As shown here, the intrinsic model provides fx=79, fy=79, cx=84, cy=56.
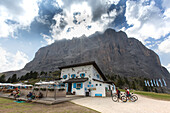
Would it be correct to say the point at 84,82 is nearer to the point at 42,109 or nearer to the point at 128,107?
the point at 128,107

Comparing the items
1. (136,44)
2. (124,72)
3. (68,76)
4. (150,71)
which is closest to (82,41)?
(124,72)

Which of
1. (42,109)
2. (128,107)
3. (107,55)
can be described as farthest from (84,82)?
(107,55)

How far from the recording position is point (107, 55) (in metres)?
116

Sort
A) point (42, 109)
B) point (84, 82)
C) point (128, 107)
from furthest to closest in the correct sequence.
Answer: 1. point (84, 82)
2. point (128, 107)
3. point (42, 109)

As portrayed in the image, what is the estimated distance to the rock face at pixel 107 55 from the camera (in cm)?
10338

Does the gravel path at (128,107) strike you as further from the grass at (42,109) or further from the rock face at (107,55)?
the rock face at (107,55)

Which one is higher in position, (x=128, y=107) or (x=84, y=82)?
(x=84, y=82)

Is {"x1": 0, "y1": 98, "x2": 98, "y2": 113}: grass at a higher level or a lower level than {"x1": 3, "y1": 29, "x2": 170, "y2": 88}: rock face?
lower

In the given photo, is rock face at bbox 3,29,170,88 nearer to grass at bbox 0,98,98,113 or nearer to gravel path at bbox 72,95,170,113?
gravel path at bbox 72,95,170,113

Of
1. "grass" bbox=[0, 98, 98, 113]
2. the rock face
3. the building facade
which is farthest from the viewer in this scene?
the rock face

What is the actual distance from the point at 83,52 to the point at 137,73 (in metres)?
75.1

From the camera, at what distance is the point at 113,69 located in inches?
3939

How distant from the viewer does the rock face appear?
103 m

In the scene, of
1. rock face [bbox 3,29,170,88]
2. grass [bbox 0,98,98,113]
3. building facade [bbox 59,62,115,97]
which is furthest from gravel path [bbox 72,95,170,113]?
rock face [bbox 3,29,170,88]
